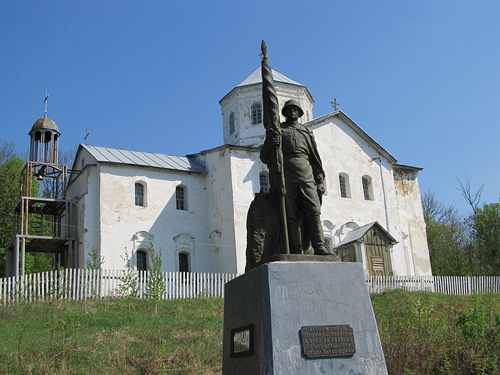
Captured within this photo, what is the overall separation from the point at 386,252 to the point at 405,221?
16.4 ft

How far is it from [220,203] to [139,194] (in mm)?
3611

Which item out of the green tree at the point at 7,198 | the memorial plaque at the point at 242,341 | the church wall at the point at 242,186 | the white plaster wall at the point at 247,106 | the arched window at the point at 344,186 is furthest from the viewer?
the green tree at the point at 7,198

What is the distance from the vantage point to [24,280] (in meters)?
16.4

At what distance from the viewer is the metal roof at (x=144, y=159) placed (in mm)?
23855

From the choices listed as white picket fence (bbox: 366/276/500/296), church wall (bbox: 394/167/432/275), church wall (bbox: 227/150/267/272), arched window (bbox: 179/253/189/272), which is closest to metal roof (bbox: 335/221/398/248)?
white picket fence (bbox: 366/276/500/296)

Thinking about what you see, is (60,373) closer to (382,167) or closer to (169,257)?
(169,257)

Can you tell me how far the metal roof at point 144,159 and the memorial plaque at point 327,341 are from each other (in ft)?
62.3

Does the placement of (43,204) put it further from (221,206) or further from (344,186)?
(344,186)

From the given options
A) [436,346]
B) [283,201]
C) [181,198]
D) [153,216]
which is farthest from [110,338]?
[181,198]

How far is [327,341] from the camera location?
5453 mm

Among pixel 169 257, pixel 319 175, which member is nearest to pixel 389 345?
pixel 319 175

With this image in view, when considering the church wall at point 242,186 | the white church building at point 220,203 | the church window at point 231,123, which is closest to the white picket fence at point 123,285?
the white church building at point 220,203

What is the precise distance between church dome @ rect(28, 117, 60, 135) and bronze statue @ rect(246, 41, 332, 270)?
20.0 metres

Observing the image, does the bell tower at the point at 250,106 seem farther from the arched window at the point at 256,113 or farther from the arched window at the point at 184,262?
the arched window at the point at 184,262
